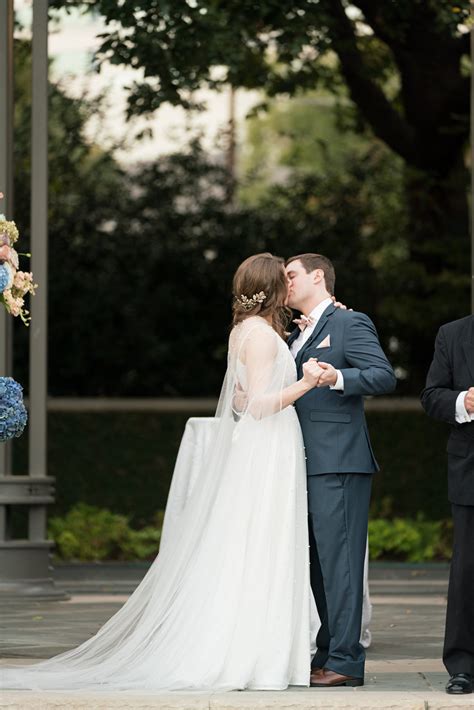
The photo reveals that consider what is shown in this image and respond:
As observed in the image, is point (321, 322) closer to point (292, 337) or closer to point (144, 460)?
point (292, 337)

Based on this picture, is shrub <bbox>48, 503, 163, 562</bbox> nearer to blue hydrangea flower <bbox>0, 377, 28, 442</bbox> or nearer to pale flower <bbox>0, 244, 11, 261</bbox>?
blue hydrangea flower <bbox>0, 377, 28, 442</bbox>

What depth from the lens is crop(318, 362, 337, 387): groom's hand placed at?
6059 mm

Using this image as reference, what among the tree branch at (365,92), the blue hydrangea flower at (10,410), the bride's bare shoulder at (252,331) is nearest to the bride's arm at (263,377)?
the bride's bare shoulder at (252,331)

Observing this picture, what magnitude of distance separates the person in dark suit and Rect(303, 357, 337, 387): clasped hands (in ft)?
1.61

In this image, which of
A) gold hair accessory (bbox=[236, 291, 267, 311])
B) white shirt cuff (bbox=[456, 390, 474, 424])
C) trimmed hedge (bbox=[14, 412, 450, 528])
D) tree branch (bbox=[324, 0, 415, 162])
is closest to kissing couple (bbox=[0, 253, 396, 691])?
gold hair accessory (bbox=[236, 291, 267, 311])

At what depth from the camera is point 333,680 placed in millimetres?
6184

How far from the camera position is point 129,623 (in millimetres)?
6625

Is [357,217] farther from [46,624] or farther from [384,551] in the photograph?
[46,624]

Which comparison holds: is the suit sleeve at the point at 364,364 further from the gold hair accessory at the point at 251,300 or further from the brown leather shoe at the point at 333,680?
the brown leather shoe at the point at 333,680

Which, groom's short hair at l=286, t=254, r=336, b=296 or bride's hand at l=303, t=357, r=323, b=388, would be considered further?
groom's short hair at l=286, t=254, r=336, b=296

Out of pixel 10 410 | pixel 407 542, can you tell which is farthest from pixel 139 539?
pixel 10 410

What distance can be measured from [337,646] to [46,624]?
2710 mm

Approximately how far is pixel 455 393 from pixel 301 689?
1470mm

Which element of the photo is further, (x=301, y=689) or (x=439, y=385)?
(x=439, y=385)
